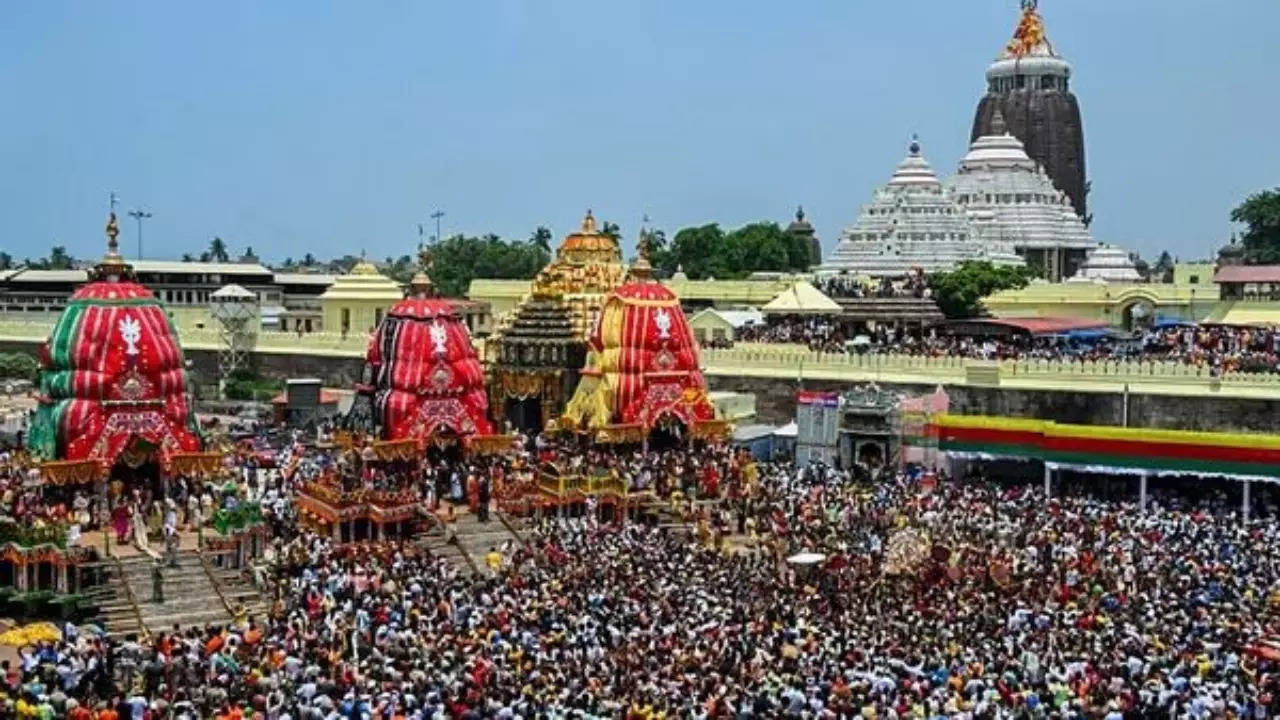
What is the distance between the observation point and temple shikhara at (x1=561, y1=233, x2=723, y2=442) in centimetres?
3266

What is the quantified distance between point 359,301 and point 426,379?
28.2 metres

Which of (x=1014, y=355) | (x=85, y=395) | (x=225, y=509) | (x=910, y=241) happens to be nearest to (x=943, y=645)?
(x=225, y=509)

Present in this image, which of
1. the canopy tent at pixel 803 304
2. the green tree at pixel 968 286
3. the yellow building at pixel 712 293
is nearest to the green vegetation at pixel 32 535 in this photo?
the canopy tent at pixel 803 304

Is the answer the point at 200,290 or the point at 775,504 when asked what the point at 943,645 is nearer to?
the point at 775,504

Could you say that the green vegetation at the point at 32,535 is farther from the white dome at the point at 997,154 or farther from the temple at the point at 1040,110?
the temple at the point at 1040,110

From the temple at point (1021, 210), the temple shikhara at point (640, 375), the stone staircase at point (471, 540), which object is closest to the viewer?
the stone staircase at point (471, 540)

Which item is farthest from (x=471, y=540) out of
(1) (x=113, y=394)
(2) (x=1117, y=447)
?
(2) (x=1117, y=447)

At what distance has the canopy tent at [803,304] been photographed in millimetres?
49344

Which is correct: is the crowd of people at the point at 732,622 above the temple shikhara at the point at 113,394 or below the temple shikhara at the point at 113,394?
below

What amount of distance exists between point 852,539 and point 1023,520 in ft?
11.5

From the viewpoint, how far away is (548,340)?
116 feet

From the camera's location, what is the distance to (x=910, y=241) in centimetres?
6181

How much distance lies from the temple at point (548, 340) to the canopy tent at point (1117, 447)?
805cm

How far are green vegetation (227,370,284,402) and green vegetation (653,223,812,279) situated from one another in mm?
30255
